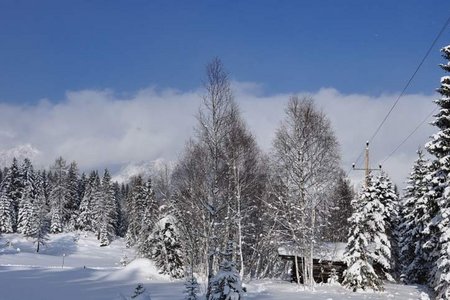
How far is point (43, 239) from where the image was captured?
3017 inches

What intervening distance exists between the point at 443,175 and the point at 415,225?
14959 millimetres

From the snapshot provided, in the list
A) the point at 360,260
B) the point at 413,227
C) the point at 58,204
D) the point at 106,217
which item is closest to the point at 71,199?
the point at 58,204

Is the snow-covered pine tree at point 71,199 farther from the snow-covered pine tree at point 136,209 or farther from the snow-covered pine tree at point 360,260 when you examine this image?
the snow-covered pine tree at point 360,260

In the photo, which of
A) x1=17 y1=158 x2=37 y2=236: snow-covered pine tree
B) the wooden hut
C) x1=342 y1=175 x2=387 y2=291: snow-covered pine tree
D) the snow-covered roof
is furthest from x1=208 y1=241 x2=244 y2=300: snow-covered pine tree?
x1=17 y1=158 x2=37 y2=236: snow-covered pine tree

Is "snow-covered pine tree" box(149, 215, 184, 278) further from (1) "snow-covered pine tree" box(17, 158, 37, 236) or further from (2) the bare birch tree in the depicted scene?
(1) "snow-covered pine tree" box(17, 158, 37, 236)

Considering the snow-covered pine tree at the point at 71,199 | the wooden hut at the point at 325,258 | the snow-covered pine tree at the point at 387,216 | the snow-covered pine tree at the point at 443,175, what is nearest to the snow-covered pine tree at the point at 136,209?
the snow-covered pine tree at the point at 71,199

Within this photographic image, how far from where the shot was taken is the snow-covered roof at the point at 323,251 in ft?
99.6

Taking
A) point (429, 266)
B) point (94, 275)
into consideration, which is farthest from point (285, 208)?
point (94, 275)

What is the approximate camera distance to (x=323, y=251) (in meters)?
30.7

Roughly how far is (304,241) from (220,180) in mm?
7361

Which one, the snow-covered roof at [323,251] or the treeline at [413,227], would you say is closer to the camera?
the treeline at [413,227]

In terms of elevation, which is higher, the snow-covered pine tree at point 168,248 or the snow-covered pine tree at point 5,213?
the snow-covered pine tree at point 5,213

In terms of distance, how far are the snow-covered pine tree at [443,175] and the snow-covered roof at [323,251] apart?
885 cm

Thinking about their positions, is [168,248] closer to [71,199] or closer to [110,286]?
[110,286]
